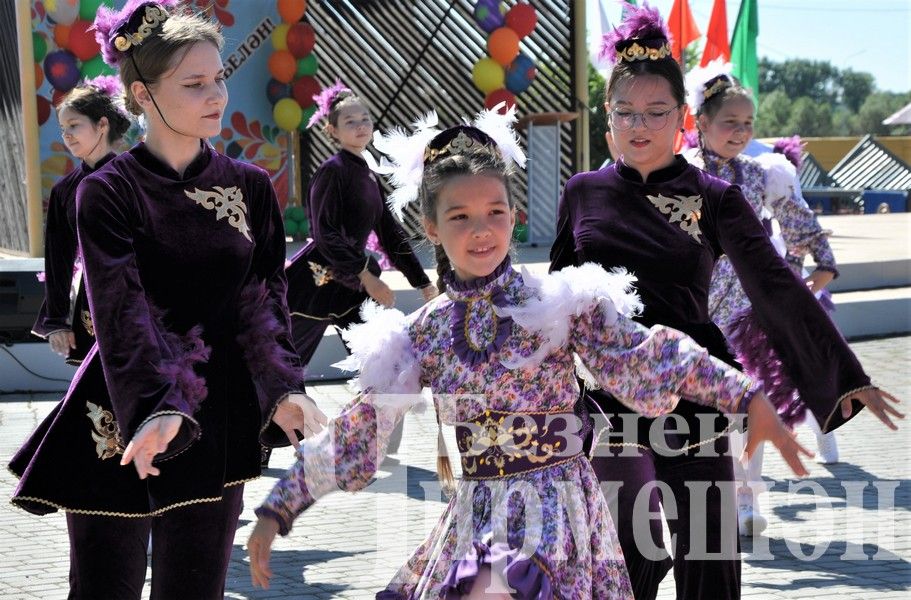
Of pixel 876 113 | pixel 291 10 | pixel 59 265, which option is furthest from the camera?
pixel 876 113

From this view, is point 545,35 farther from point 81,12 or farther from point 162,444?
point 162,444

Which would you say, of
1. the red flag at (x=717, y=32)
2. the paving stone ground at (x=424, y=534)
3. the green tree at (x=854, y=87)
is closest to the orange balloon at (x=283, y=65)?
the red flag at (x=717, y=32)

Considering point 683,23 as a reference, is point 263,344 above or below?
below

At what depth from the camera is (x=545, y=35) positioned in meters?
18.0

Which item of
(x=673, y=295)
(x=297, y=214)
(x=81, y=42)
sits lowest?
(x=673, y=295)

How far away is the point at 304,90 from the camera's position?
1634 centimetres

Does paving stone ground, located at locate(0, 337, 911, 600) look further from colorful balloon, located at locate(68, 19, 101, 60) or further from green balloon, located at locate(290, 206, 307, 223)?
green balloon, located at locate(290, 206, 307, 223)

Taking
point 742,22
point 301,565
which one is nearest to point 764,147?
point 301,565

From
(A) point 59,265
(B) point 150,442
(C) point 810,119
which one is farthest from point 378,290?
(C) point 810,119

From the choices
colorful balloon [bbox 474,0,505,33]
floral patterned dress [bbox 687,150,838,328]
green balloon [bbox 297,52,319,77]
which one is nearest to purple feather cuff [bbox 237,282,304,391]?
floral patterned dress [bbox 687,150,838,328]

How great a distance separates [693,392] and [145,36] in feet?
5.70

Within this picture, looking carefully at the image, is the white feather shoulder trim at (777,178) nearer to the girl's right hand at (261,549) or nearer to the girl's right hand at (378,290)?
the girl's right hand at (378,290)

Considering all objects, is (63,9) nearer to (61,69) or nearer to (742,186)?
(61,69)

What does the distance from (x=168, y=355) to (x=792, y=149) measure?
4.85m
